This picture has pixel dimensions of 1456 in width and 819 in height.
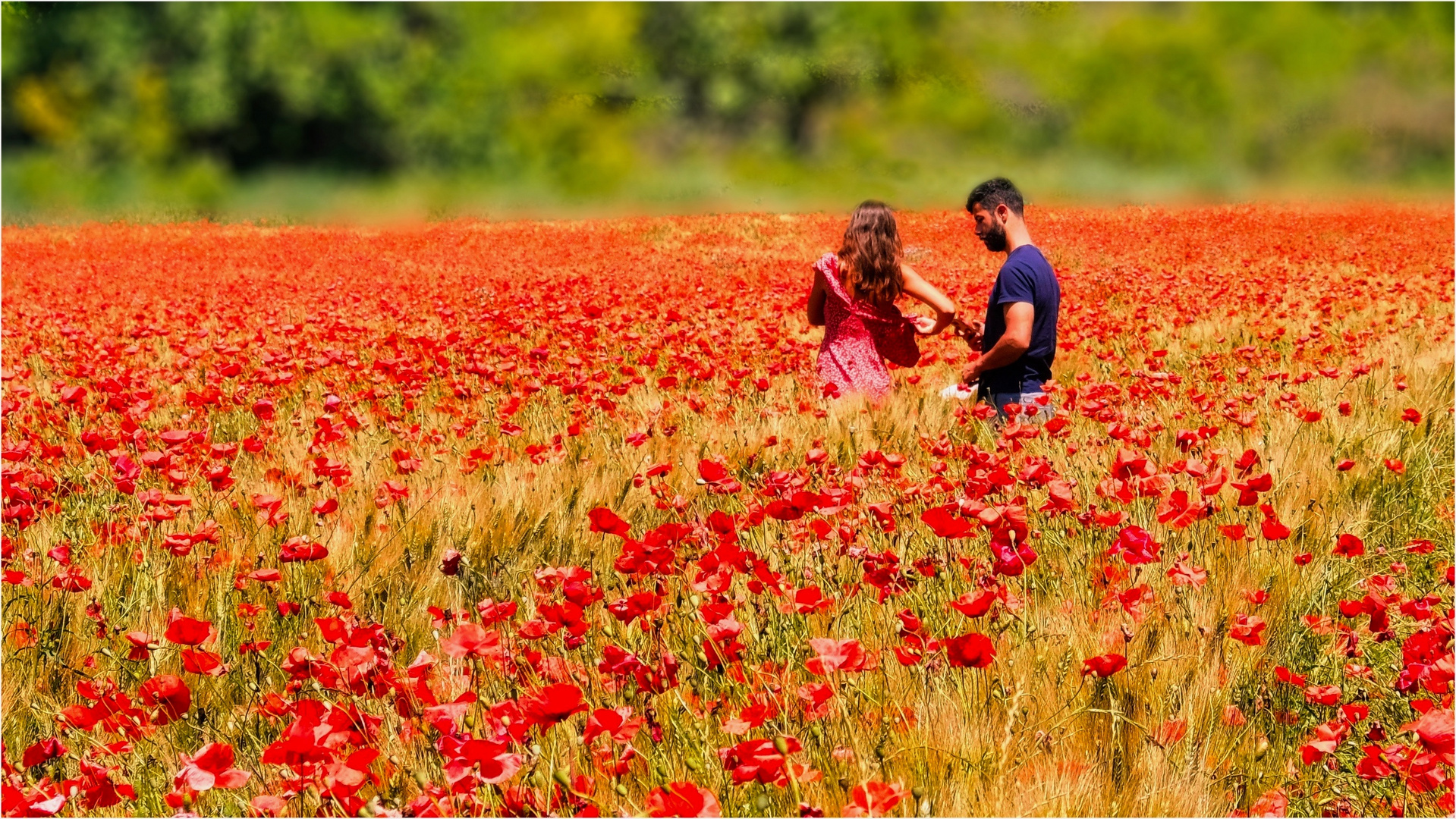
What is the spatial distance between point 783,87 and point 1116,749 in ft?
35.6

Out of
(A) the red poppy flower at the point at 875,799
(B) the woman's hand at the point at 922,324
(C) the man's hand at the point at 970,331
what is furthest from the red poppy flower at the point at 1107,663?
(B) the woman's hand at the point at 922,324

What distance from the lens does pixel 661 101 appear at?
11031mm

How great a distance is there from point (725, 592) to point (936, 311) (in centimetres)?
325

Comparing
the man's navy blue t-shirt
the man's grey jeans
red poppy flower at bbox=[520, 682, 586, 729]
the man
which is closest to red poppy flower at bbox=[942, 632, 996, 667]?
red poppy flower at bbox=[520, 682, 586, 729]

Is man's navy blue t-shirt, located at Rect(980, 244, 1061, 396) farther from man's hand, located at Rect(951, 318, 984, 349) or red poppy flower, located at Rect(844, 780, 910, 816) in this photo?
red poppy flower, located at Rect(844, 780, 910, 816)

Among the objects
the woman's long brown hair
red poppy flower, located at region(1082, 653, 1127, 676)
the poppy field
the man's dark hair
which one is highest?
the man's dark hair

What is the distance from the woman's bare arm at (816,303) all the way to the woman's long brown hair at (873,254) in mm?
200

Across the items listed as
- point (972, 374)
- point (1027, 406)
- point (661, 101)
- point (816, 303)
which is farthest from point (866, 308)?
point (661, 101)

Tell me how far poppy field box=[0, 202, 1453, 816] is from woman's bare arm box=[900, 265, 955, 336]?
1.14 feet

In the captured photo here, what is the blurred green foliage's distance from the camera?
29.0 ft

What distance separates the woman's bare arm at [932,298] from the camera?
5.03 metres

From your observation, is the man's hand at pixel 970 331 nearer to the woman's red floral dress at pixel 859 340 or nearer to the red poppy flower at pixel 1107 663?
the woman's red floral dress at pixel 859 340

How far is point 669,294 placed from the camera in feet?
31.6

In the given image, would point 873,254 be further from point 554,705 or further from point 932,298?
point 554,705
